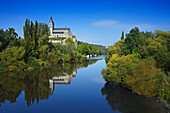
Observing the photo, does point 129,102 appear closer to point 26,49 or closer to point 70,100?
point 70,100

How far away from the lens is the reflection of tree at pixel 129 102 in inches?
642

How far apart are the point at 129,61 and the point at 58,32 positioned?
91745mm

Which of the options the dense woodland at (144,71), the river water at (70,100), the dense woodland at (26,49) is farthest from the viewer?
the dense woodland at (26,49)

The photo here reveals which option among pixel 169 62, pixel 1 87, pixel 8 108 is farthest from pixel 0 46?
pixel 169 62

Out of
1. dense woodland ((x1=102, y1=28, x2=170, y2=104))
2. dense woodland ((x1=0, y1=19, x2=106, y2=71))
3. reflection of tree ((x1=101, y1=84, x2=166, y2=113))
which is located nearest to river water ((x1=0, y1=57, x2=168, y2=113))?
reflection of tree ((x1=101, y1=84, x2=166, y2=113))

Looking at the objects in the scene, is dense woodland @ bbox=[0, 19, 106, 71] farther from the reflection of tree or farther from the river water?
the reflection of tree

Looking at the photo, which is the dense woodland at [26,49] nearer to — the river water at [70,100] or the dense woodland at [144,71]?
the river water at [70,100]

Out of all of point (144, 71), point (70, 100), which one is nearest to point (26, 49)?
point (70, 100)

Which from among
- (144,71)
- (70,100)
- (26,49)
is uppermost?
(26,49)

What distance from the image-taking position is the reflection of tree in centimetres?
1630

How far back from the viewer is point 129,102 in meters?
18.4

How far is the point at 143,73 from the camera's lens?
814 inches

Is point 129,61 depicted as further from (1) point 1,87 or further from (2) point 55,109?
(1) point 1,87

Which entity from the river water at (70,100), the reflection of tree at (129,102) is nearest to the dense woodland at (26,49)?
the river water at (70,100)
